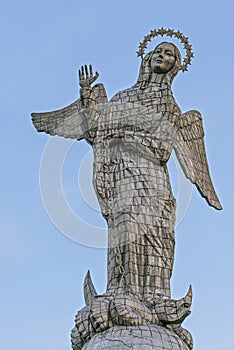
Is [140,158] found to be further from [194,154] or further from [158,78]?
[158,78]

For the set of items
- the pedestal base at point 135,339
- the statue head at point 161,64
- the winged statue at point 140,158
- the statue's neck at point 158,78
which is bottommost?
the pedestal base at point 135,339

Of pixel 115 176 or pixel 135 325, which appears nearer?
pixel 135 325

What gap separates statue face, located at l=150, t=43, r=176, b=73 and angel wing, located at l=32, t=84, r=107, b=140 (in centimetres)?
120

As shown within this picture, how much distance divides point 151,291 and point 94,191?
2.25m

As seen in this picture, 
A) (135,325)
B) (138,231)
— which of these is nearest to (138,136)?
(138,231)

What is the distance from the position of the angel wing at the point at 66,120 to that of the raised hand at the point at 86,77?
52cm

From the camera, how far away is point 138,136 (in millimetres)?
19484

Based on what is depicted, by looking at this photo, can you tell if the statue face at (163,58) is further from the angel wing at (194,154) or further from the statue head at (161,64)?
the angel wing at (194,154)

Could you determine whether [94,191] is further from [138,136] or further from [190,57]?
[190,57]

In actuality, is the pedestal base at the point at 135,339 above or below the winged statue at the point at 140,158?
below

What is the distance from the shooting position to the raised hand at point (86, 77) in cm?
1967

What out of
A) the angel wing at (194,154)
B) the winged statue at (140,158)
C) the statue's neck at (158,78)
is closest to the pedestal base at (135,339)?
the winged statue at (140,158)

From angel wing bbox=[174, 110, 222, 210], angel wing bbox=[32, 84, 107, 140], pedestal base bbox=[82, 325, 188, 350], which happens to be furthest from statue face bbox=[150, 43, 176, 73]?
pedestal base bbox=[82, 325, 188, 350]

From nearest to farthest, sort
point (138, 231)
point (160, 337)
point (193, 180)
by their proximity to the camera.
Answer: point (160, 337)
point (138, 231)
point (193, 180)
